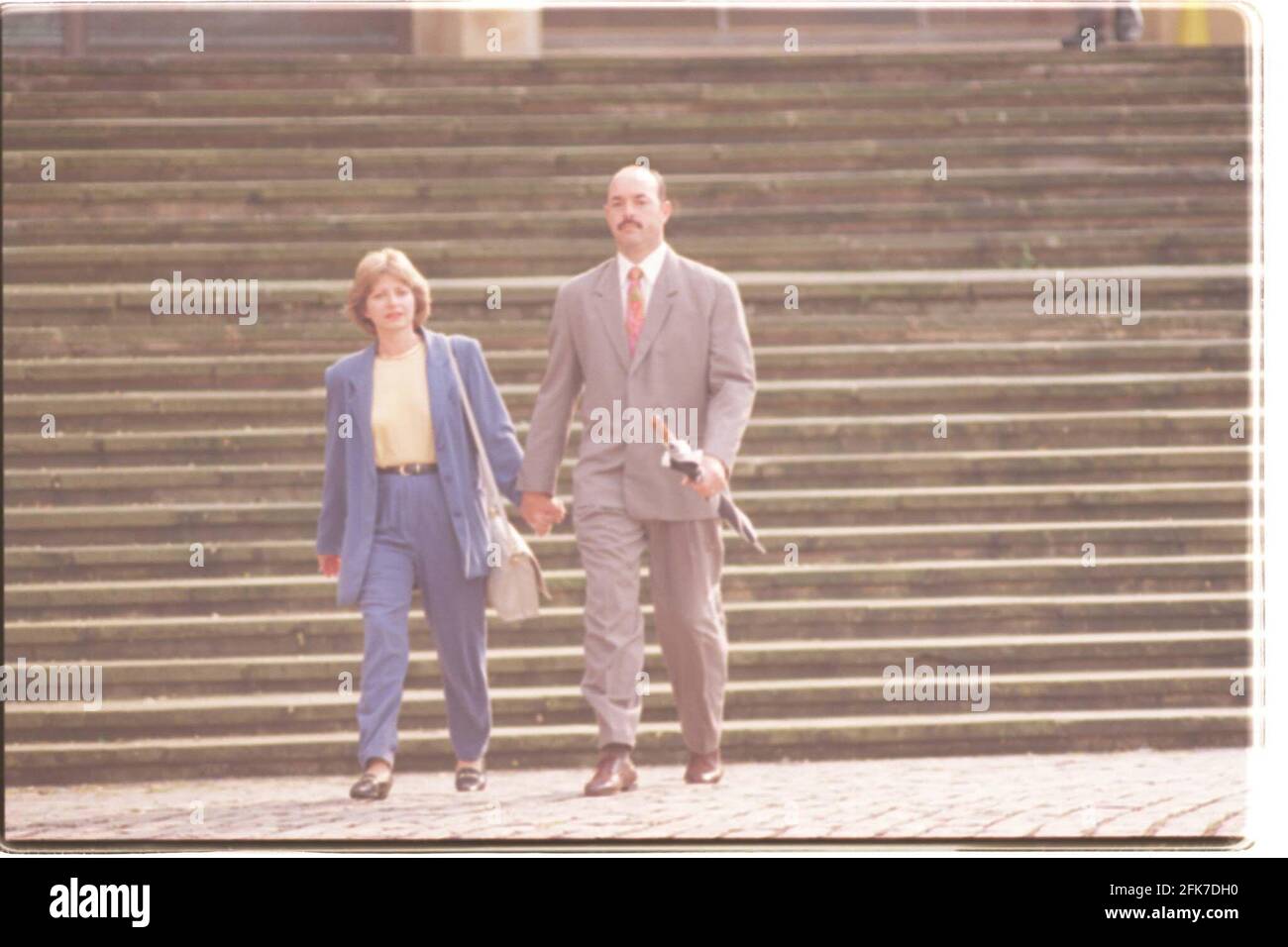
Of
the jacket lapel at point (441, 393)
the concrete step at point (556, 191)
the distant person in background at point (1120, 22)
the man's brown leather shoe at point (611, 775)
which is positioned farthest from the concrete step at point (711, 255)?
the distant person in background at point (1120, 22)

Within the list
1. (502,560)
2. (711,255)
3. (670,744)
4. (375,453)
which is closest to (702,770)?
(670,744)

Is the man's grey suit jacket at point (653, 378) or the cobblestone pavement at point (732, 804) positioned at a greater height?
the man's grey suit jacket at point (653, 378)

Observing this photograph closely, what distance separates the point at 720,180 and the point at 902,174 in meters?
0.85

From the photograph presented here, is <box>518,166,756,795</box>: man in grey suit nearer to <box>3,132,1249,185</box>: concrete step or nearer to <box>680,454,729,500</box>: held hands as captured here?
<box>680,454,729,500</box>: held hands

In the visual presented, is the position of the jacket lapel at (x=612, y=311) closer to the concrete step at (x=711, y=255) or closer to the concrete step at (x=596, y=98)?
the concrete step at (x=711, y=255)

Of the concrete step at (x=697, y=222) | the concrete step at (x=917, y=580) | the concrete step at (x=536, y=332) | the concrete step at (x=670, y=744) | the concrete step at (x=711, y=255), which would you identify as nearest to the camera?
the concrete step at (x=670, y=744)

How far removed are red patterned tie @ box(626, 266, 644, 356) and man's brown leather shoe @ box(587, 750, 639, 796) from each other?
1.36 meters

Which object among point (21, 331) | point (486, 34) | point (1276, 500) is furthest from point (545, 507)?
point (486, 34)

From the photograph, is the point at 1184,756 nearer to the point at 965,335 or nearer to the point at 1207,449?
the point at 1207,449

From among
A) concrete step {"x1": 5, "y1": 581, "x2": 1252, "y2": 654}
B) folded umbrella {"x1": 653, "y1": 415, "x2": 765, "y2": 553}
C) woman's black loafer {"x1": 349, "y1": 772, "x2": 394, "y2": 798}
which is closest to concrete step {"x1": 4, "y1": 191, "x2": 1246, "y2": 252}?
concrete step {"x1": 5, "y1": 581, "x2": 1252, "y2": 654}

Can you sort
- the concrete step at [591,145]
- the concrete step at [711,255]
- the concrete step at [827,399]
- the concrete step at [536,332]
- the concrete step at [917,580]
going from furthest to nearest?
the concrete step at [591,145] → the concrete step at [711,255] → the concrete step at [536,332] → the concrete step at [827,399] → the concrete step at [917,580]

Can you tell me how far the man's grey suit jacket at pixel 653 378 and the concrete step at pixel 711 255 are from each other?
2505 mm

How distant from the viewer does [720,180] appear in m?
10.8

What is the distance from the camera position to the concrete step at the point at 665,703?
8.72m
